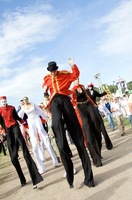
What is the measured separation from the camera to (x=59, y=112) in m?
6.34

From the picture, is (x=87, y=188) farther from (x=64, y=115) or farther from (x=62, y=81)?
(x=62, y=81)

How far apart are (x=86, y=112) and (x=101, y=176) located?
2.56 m

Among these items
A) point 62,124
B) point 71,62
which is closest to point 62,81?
point 71,62

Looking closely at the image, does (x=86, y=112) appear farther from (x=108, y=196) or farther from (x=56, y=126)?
(x=108, y=196)

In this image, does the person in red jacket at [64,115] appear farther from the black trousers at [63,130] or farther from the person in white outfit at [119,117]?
the person in white outfit at [119,117]

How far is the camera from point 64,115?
642cm

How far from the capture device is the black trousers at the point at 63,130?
6.31 metres

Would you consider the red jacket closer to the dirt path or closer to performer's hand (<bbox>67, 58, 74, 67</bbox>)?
performer's hand (<bbox>67, 58, 74, 67</bbox>)

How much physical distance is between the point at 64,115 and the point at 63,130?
287 millimetres

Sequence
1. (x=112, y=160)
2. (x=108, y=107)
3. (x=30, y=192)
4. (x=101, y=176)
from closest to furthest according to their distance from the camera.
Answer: (x=101, y=176) < (x=30, y=192) < (x=112, y=160) < (x=108, y=107)

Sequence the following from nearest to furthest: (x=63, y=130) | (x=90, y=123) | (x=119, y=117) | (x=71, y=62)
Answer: (x=63, y=130), (x=71, y=62), (x=90, y=123), (x=119, y=117)

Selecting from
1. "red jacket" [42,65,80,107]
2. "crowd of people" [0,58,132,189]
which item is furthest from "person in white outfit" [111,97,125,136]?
"red jacket" [42,65,80,107]

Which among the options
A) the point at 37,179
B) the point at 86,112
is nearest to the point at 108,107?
the point at 86,112

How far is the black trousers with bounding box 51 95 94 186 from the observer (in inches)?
249
